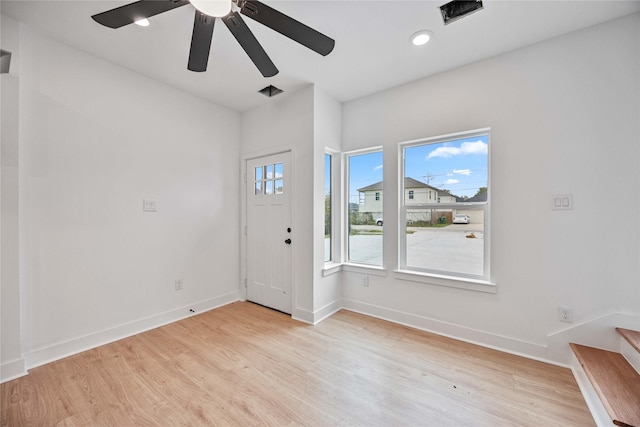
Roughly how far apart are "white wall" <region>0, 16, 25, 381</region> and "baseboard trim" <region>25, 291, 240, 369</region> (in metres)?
0.14

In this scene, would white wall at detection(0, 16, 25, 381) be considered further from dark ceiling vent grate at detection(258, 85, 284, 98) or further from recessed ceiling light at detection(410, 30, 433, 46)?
recessed ceiling light at detection(410, 30, 433, 46)

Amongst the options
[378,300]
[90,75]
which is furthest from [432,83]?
[90,75]

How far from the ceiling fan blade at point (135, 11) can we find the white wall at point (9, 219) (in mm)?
1267

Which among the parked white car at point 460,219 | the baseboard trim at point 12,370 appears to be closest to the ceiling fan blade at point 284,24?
the parked white car at point 460,219

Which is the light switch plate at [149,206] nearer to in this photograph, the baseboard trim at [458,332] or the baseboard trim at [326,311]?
the baseboard trim at [326,311]

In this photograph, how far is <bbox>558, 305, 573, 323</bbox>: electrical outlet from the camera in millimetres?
2045

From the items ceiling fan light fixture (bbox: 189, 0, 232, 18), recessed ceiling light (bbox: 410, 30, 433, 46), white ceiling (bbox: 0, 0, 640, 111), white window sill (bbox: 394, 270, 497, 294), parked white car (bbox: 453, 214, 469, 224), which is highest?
white ceiling (bbox: 0, 0, 640, 111)

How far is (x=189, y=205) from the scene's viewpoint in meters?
3.12

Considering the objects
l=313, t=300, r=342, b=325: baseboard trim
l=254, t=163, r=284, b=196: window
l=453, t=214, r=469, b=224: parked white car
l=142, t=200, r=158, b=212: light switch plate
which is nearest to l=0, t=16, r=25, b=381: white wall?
l=142, t=200, r=158, b=212: light switch plate

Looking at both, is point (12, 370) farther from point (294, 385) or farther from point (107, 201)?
point (294, 385)

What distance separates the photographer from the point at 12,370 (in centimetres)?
191

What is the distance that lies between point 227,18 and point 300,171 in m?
1.75

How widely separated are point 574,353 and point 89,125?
4.51 meters

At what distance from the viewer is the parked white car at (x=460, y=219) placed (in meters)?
2.58
